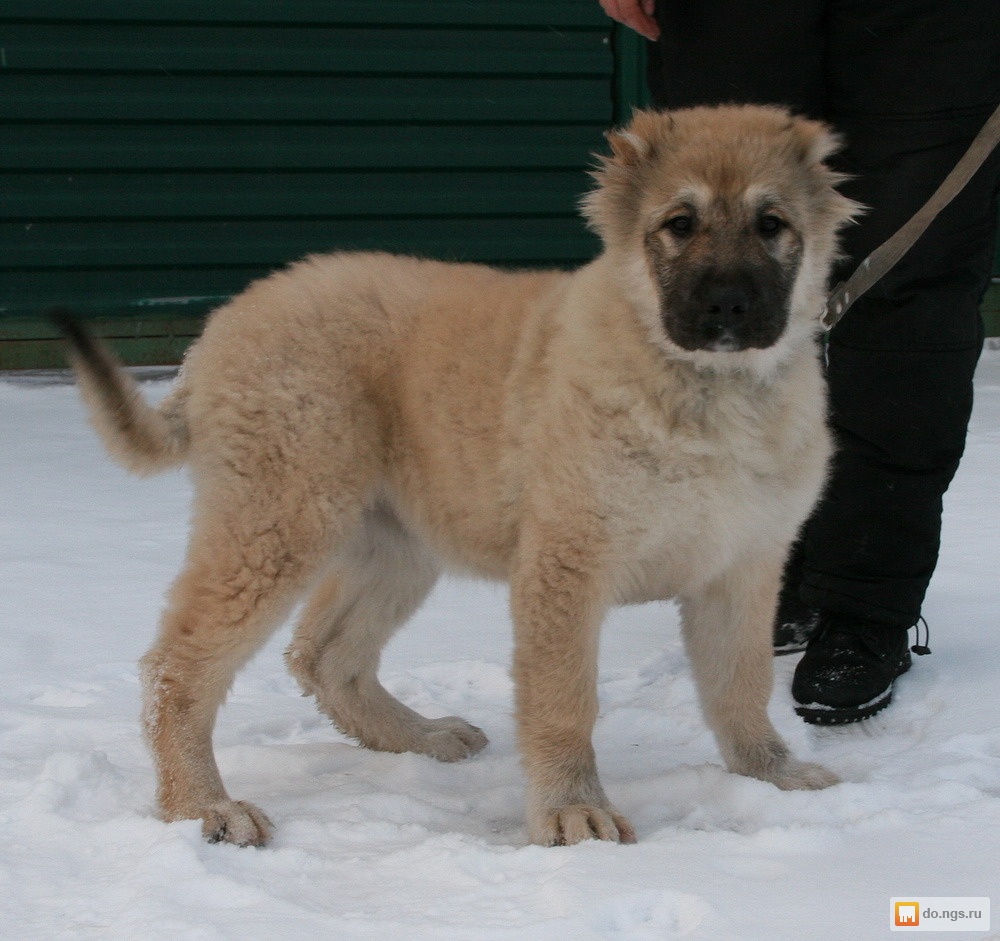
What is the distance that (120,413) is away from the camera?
2.63m

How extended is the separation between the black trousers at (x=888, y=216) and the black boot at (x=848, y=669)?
5 cm

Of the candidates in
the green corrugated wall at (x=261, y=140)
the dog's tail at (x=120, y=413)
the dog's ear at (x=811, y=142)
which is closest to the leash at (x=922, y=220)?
the dog's ear at (x=811, y=142)

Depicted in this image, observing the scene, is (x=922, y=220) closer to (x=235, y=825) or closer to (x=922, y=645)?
(x=922, y=645)

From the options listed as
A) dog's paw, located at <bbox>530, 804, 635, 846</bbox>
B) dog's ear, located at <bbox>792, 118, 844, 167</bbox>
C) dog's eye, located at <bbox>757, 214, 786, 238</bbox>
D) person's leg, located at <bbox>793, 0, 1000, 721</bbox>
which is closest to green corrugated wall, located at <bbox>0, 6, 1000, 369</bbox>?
person's leg, located at <bbox>793, 0, 1000, 721</bbox>

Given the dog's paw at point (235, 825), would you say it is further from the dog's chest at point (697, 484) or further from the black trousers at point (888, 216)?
the black trousers at point (888, 216)

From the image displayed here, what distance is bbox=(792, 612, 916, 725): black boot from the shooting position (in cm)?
307

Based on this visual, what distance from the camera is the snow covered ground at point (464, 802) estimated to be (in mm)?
2012

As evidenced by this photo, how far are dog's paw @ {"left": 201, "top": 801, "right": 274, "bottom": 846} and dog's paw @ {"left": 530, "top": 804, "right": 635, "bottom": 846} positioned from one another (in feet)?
1.70

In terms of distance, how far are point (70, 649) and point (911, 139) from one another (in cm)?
259

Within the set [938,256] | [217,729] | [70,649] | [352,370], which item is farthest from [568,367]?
[70,649]

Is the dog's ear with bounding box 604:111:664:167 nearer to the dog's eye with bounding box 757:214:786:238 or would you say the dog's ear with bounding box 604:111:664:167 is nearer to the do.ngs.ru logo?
the dog's eye with bounding box 757:214:786:238

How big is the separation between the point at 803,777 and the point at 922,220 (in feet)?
4.10

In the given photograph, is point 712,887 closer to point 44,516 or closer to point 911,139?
point 911,139

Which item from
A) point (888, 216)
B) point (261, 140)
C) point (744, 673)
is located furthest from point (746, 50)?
point (261, 140)
